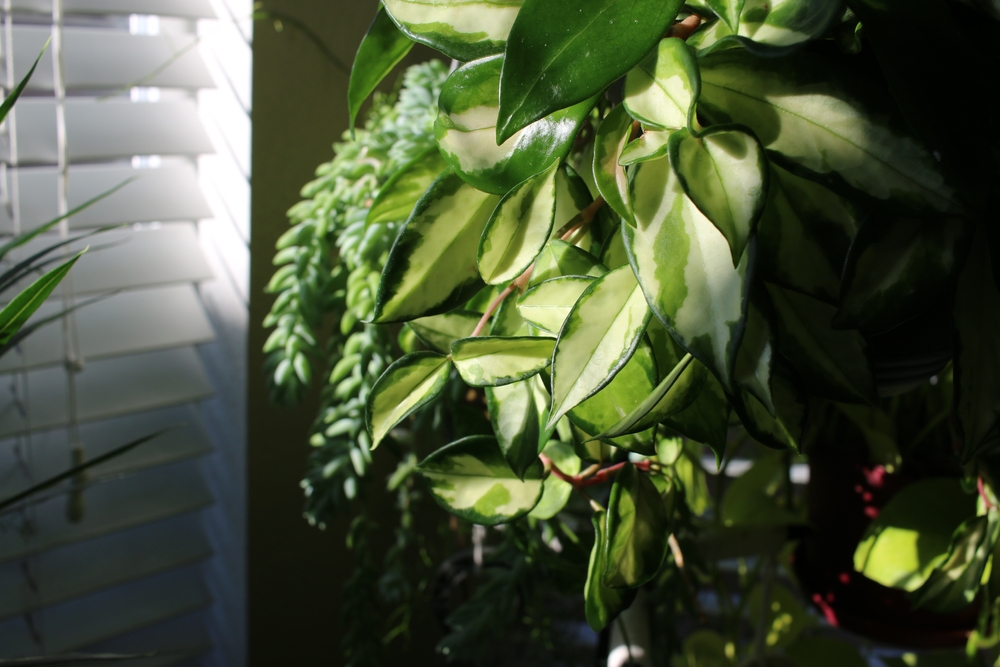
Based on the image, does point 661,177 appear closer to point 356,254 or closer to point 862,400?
point 862,400

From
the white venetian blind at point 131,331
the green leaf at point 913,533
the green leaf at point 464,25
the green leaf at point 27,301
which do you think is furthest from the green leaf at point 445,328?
the white venetian blind at point 131,331

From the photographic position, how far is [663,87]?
172 millimetres

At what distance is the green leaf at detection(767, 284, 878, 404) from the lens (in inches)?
7.9

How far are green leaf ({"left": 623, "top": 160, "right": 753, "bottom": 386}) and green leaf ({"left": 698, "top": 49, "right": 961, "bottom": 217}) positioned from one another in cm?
2

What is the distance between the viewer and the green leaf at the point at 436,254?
23 cm

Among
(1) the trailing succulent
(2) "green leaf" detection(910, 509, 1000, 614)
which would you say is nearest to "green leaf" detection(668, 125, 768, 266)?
(1) the trailing succulent

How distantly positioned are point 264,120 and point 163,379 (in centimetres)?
35

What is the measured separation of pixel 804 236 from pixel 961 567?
310mm

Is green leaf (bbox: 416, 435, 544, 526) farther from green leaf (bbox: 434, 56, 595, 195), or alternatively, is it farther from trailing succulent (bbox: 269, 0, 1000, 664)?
green leaf (bbox: 434, 56, 595, 195)

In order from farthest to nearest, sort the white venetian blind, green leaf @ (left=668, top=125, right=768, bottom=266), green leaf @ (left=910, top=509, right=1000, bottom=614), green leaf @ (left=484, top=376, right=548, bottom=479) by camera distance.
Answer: the white venetian blind → green leaf @ (left=910, top=509, right=1000, bottom=614) → green leaf @ (left=484, top=376, right=548, bottom=479) → green leaf @ (left=668, top=125, right=768, bottom=266)

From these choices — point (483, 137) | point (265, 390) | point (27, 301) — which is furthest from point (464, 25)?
point (265, 390)

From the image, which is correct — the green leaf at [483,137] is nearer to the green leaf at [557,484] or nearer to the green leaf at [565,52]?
the green leaf at [565,52]

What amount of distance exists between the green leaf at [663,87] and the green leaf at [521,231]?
0.05 meters

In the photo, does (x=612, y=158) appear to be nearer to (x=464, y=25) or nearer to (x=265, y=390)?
(x=464, y=25)
